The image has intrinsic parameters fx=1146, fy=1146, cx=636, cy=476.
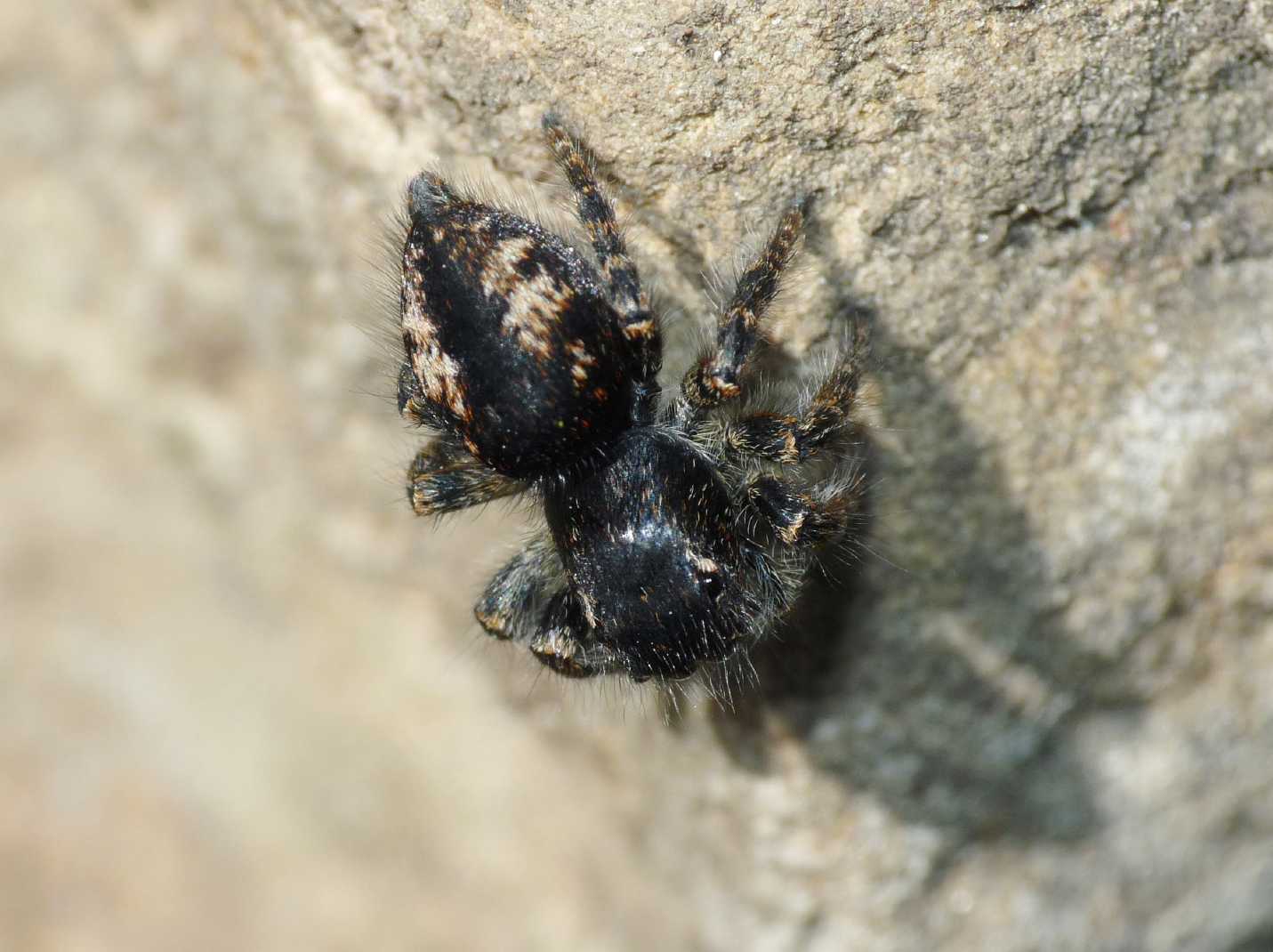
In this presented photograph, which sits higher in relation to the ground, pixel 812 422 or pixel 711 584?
pixel 812 422

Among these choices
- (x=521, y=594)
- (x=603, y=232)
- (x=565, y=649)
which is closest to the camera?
(x=603, y=232)

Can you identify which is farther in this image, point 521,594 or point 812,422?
point 521,594

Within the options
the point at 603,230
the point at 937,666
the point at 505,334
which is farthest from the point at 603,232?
the point at 937,666

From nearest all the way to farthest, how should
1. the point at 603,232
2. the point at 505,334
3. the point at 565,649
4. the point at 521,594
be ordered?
the point at 505,334, the point at 603,232, the point at 565,649, the point at 521,594

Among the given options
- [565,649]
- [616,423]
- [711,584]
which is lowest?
[565,649]

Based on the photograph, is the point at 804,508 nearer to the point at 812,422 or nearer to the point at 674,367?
the point at 812,422

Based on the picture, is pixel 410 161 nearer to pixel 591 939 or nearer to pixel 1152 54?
pixel 1152 54
